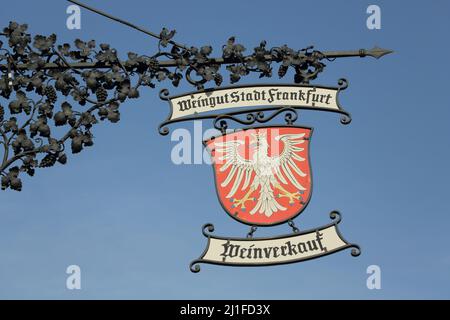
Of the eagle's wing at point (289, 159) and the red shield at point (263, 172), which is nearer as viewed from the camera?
the red shield at point (263, 172)

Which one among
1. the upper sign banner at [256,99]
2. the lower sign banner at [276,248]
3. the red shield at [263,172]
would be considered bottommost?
the lower sign banner at [276,248]

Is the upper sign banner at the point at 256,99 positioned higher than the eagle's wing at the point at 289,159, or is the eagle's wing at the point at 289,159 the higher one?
the upper sign banner at the point at 256,99

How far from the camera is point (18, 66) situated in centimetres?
1080

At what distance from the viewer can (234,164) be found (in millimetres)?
9852

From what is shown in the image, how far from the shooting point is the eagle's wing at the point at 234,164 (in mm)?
9766

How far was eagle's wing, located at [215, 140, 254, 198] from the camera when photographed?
9.77 m

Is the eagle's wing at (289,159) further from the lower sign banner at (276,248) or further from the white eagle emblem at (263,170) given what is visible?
the lower sign banner at (276,248)

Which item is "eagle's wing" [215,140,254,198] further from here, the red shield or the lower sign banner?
the lower sign banner

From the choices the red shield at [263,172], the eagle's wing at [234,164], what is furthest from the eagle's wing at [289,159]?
the eagle's wing at [234,164]

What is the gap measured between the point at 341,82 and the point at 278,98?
750 millimetres

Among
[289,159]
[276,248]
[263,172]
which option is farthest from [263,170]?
[276,248]

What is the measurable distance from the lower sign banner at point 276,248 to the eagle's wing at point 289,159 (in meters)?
0.59
